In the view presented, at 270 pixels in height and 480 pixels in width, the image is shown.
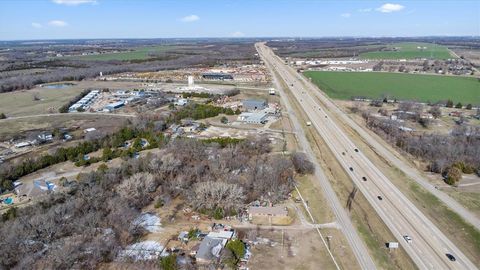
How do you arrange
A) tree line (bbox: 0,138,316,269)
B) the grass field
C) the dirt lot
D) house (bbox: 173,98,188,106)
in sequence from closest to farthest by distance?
the dirt lot → tree line (bbox: 0,138,316,269) → the grass field → house (bbox: 173,98,188,106)

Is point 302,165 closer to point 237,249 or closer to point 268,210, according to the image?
point 268,210

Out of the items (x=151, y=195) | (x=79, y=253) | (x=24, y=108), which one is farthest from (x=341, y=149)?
(x=24, y=108)

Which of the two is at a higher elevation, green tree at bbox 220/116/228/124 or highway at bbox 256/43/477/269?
green tree at bbox 220/116/228/124

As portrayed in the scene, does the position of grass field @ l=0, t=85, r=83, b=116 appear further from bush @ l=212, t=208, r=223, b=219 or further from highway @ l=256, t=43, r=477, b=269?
highway @ l=256, t=43, r=477, b=269

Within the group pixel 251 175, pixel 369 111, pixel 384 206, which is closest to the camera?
pixel 384 206

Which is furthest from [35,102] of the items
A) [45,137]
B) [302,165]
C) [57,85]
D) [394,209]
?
[394,209]

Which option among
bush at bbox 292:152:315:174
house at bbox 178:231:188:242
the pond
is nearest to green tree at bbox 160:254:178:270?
house at bbox 178:231:188:242

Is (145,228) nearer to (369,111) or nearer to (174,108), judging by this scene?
(174,108)

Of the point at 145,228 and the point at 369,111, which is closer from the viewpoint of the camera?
the point at 145,228
